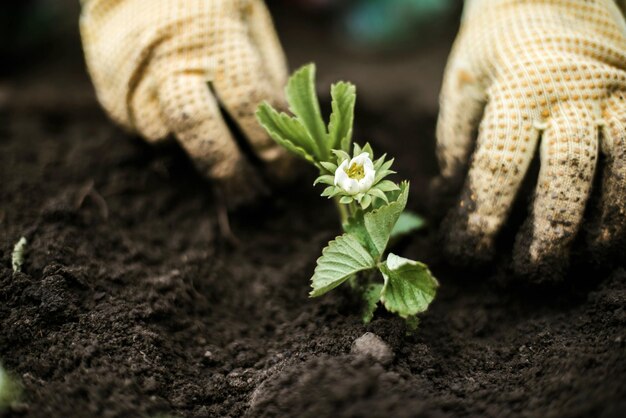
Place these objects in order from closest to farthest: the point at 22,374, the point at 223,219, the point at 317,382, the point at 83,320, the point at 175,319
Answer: the point at 317,382, the point at 22,374, the point at 83,320, the point at 175,319, the point at 223,219

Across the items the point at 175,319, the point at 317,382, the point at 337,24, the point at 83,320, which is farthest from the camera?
the point at 337,24

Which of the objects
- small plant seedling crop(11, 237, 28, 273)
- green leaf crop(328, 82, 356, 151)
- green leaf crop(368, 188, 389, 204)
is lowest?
small plant seedling crop(11, 237, 28, 273)

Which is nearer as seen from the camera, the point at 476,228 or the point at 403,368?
the point at 403,368

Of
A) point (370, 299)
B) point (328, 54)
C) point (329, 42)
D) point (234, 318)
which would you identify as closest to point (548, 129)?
point (370, 299)

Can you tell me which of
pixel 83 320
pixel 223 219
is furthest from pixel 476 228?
pixel 83 320

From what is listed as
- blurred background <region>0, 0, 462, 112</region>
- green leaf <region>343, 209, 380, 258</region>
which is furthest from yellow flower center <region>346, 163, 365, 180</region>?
blurred background <region>0, 0, 462, 112</region>

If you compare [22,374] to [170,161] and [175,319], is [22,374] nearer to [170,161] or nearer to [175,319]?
[175,319]

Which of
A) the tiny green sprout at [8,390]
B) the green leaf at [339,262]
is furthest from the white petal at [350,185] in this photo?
the tiny green sprout at [8,390]

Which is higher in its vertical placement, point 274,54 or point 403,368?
point 274,54

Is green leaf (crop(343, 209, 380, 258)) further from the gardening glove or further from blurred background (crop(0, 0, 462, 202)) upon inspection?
blurred background (crop(0, 0, 462, 202))
